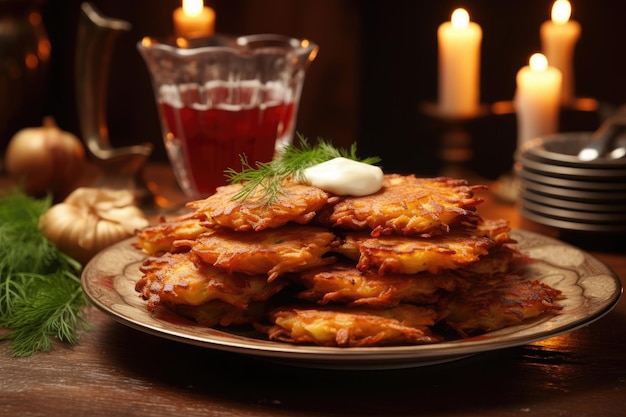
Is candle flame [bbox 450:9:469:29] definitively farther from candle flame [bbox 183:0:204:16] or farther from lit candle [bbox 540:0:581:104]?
candle flame [bbox 183:0:204:16]

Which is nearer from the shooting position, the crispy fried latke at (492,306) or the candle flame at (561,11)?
the crispy fried latke at (492,306)

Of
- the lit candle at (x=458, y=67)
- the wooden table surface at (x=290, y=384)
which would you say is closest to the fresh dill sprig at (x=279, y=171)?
the wooden table surface at (x=290, y=384)

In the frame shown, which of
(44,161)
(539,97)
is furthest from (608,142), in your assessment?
(44,161)

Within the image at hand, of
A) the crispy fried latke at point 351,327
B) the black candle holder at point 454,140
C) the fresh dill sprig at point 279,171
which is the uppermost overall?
the fresh dill sprig at point 279,171

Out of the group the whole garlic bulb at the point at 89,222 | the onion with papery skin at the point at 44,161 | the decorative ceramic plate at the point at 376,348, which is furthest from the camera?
the onion with papery skin at the point at 44,161

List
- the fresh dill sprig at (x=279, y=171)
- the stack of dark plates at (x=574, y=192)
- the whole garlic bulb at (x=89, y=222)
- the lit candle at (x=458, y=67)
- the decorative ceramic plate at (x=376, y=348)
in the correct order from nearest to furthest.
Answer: the decorative ceramic plate at (x=376, y=348)
the fresh dill sprig at (x=279, y=171)
the whole garlic bulb at (x=89, y=222)
the stack of dark plates at (x=574, y=192)
the lit candle at (x=458, y=67)

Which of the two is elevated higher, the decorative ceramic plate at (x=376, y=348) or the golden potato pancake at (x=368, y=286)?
the golden potato pancake at (x=368, y=286)

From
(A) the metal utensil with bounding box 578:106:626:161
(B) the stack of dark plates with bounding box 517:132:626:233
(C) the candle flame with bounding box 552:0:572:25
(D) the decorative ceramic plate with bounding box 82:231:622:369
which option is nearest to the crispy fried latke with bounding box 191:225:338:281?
(D) the decorative ceramic plate with bounding box 82:231:622:369

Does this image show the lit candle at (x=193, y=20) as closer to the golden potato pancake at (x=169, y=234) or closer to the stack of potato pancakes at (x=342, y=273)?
the golden potato pancake at (x=169, y=234)
